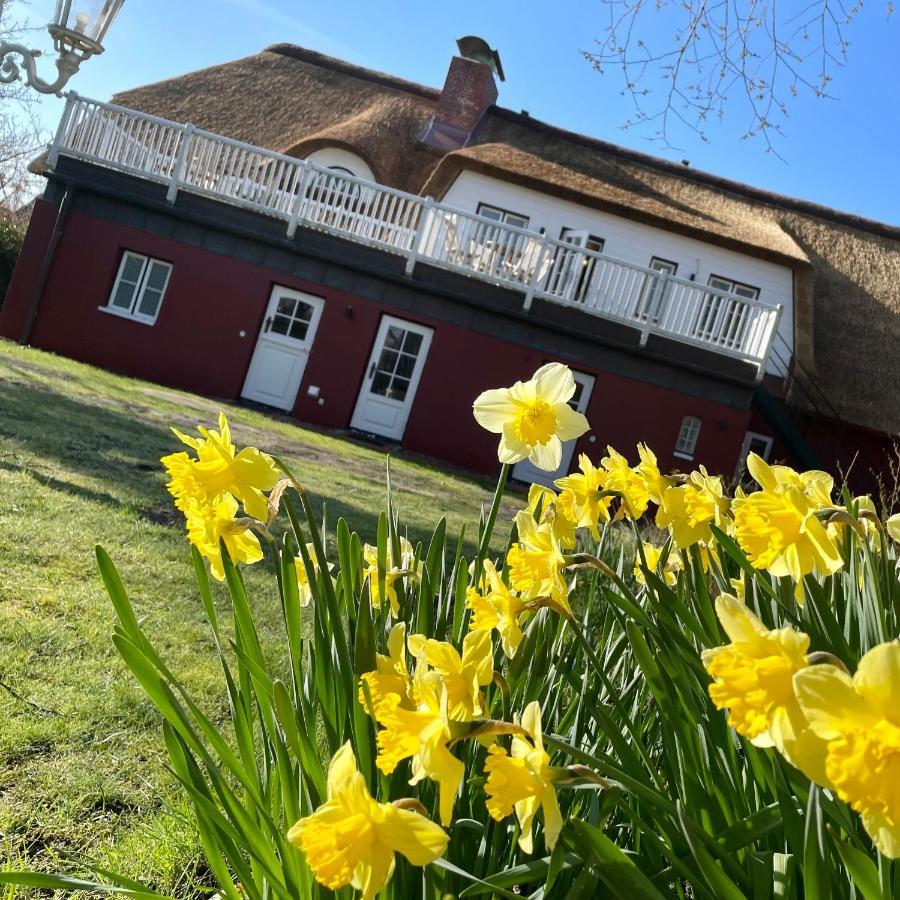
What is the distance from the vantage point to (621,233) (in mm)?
16891

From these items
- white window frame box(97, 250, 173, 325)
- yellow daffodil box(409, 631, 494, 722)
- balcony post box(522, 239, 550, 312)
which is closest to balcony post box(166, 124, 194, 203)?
white window frame box(97, 250, 173, 325)

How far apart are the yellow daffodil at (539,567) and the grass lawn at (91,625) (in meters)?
0.89

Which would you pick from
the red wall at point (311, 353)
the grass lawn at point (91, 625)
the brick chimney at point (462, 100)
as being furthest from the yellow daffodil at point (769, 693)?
the brick chimney at point (462, 100)

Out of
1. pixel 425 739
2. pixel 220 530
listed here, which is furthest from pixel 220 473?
pixel 425 739

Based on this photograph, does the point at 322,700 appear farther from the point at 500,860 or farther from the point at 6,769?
the point at 6,769

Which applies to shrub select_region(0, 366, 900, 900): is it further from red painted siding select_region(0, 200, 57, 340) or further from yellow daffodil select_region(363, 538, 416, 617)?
red painted siding select_region(0, 200, 57, 340)

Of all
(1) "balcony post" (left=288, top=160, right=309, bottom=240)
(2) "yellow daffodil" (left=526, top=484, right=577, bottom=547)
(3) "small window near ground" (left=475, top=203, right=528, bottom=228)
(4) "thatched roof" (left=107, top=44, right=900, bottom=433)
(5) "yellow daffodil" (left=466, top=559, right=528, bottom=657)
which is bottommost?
(5) "yellow daffodil" (left=466, top=559, right=528, bottom=657)

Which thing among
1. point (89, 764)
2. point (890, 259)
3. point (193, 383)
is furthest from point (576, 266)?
point (89, 764)

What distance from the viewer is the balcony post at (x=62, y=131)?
1379cm

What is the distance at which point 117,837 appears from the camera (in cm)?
191

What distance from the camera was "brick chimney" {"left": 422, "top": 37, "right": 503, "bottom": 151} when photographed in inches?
748

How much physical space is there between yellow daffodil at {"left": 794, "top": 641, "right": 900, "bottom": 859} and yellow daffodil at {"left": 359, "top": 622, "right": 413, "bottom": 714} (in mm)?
471

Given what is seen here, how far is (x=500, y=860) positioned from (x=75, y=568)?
2938mm

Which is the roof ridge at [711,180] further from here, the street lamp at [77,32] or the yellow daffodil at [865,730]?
the yellow daffodil at [865,730]
